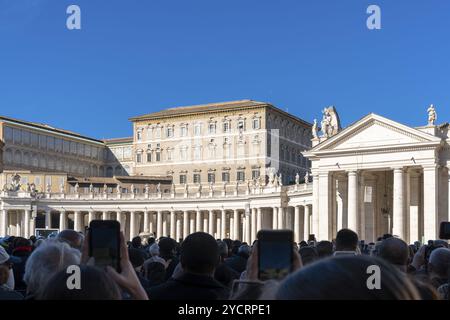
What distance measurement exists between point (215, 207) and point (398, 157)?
4020 centimetres

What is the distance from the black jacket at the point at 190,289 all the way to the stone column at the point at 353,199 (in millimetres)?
61811

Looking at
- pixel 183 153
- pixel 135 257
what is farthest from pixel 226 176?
pixel 135 257

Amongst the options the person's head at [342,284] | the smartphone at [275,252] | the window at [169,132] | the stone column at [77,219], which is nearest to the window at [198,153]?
the window at [169,132]

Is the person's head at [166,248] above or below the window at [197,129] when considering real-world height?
below

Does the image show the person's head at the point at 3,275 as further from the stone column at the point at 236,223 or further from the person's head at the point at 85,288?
the stone column at the point at 236,223

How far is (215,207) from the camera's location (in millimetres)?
100375

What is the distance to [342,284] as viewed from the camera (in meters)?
2.89

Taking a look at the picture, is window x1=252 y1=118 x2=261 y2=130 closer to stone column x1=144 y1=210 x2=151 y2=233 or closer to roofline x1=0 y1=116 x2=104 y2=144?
stone column x1=144 y1=210 x2=151 y2=233

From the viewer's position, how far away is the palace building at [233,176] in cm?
6550

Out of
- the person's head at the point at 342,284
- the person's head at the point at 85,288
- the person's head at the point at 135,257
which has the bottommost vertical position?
the person's head at the point at 135,257

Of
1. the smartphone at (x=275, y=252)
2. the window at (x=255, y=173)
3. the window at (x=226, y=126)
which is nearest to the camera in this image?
the smartphone at (x=275, y=252)

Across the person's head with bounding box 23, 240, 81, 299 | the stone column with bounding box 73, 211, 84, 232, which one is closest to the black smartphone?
the person's head with bounding box 23, 240, 81, 299
